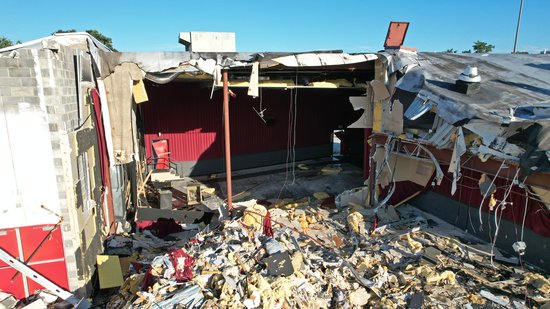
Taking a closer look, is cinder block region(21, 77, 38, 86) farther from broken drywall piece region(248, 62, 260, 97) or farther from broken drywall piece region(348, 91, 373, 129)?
broken drywall piece region(348, 91, 373, 129)

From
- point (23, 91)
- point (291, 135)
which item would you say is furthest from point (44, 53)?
point (291, 135)

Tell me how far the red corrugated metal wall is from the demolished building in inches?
44.0

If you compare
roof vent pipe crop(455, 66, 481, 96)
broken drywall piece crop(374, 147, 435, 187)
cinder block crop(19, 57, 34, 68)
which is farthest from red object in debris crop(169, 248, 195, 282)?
roof vent pipe crop(455, 66, 481, 96)

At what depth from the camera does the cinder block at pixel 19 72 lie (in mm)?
6359

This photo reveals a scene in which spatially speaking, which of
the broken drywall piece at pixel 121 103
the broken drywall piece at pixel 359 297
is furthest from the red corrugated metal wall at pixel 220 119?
the broken drywall piece at pixel 359 297

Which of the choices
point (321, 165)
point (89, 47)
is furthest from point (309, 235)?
point (321, 165)

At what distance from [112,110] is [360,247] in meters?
8.27

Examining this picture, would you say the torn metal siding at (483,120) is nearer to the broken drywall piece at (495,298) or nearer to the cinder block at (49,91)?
the broken drywall piece at (495,298)

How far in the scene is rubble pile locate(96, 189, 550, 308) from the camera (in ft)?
21.0

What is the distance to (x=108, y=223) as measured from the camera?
1016 centimetres

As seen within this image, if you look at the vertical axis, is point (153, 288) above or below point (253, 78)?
below

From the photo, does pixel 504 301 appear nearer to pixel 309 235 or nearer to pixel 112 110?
pixel 309 235

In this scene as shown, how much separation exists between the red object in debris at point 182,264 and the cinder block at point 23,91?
4.24 m

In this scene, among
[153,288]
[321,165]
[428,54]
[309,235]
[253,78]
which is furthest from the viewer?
[321,165]
